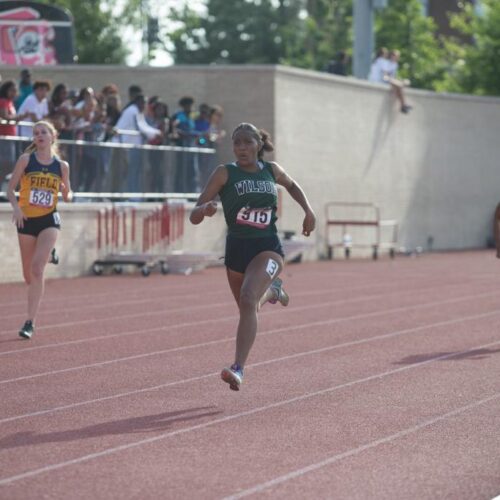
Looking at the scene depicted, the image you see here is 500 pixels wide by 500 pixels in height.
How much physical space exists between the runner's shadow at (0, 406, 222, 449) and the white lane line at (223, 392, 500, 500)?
4.43 feet

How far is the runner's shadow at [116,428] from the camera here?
8383mm

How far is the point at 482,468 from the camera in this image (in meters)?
7.64

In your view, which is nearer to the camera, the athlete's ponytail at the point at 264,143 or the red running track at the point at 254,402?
the red running track at the point at 254,402

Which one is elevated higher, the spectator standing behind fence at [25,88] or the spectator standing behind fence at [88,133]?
the spectator standing behind fence at [25,88]

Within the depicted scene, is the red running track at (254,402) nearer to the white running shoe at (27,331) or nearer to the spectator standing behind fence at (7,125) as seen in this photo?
the white running shoe at (27,331)

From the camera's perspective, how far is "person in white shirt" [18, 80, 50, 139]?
2183 centimetres

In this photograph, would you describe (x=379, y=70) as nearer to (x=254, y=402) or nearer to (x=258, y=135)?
(x=258, y=135)

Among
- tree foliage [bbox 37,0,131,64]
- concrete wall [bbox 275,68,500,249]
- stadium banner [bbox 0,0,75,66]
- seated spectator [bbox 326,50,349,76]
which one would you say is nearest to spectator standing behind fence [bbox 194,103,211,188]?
concrete wall [bbox 275,68,500,249]

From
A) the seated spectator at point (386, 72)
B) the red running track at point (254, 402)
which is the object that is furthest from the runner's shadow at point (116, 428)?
the seated spectator at point (386, 72)

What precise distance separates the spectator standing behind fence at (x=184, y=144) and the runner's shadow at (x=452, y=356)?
13629 millimetres

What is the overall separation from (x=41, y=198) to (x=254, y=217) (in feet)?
A: 13.8

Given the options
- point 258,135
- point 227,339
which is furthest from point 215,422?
point 227,339

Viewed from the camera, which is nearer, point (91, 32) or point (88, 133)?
point (88, 133)

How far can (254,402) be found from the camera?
32.7 ft
